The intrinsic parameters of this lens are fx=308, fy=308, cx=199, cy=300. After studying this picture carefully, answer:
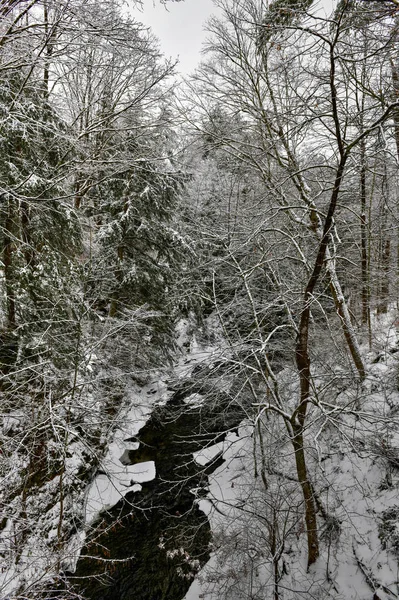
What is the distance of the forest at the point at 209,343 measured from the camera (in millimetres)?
3305

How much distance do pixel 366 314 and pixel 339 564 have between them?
6.64 m

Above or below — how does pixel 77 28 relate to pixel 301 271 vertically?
above

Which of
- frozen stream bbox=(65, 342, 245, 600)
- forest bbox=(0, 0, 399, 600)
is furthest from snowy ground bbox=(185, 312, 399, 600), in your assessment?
frozen stream bbox=(65, 342, 245, 600)

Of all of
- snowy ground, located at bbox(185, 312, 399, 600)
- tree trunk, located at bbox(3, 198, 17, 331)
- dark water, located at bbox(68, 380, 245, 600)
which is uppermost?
tree trunk, located at bbox(3, 198, 17, 331)

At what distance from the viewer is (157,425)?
9.92m

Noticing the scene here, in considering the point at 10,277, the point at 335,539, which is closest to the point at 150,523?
the point at 335,539

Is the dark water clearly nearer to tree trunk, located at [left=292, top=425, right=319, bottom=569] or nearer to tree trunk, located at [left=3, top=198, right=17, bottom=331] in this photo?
tree trunk, located at [left=292, top=425, right=319, bottom=569]

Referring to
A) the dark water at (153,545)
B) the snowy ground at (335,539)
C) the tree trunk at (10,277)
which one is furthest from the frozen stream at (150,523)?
the tree trunk at (10,277)

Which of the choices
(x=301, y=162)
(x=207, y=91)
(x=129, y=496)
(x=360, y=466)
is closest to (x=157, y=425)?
(x=129, y=496)

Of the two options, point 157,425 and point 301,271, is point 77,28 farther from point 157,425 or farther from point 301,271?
point 157,425

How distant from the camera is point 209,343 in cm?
670

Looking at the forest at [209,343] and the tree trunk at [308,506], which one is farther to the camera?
the tree trunk at [308,506]

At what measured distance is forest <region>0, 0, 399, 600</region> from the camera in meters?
3.30

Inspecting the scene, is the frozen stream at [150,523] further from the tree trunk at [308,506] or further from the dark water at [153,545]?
the tree trunk at [308,506]
